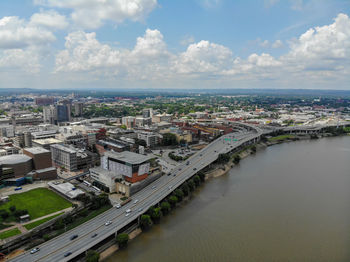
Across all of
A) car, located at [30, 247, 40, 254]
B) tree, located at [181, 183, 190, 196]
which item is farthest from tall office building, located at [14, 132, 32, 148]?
car, located at [30, 247, 40, 254]

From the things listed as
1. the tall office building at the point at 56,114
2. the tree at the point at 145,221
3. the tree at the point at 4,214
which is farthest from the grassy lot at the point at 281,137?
the tall office building at the point at 56,114

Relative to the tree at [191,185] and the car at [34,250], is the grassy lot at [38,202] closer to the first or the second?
the car at [34,250]

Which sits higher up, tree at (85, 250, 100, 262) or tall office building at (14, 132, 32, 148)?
tall office building at (14, 132, 32, 148)

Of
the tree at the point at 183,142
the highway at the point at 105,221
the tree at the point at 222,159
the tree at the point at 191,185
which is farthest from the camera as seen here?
the tree at the point at 183,142

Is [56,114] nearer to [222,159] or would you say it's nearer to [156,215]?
[222,159]

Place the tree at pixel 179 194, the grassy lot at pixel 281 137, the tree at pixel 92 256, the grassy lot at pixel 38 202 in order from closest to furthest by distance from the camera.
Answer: the tree at pixel 92 256 < the grassy lot at pixel 38 202 < the tree at pixel 179 194 < the grassy lot at pixel 281 137

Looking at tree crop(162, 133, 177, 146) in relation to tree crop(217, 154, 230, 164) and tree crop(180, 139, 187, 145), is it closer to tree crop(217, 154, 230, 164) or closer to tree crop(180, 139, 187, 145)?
tree crop(180, 139, 187, 145)

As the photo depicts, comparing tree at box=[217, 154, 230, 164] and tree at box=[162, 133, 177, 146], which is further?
tree at box=[162, 133, 177, 146]
